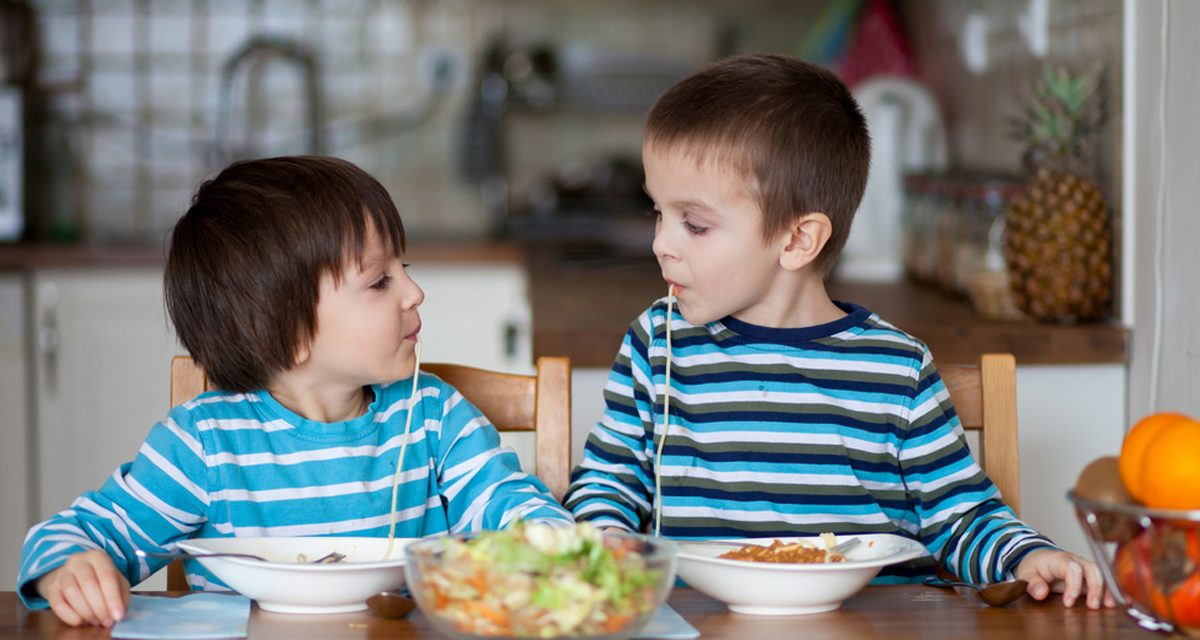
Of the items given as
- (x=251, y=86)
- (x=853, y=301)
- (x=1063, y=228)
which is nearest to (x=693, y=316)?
(x=1063, y=228)

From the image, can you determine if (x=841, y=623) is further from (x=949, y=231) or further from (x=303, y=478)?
(x=949, y=231)

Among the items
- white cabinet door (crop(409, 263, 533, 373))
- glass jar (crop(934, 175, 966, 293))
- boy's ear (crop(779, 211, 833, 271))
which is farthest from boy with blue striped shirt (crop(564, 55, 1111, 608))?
white cabinet door (crop(409, 263, 533, 373))

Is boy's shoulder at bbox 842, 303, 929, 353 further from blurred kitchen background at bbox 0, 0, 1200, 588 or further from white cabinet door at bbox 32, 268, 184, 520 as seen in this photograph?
white cabinet door at bbox 32, 268, 184, 520

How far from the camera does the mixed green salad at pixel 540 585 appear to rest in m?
0.78

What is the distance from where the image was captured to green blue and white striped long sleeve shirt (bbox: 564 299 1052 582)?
128 centimetres

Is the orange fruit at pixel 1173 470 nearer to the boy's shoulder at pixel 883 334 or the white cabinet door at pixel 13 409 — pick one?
the boy's shoulder at pixel 883 334

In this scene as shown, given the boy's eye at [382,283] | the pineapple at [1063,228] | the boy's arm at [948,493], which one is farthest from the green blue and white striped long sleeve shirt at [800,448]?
the pineapple at [1063,228]

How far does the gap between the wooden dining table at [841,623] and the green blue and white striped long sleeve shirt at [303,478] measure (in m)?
0.17

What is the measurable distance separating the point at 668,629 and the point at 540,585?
0.57ft

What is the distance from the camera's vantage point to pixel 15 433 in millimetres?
2988

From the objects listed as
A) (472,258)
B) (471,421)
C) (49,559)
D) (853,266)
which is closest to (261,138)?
(472,258)

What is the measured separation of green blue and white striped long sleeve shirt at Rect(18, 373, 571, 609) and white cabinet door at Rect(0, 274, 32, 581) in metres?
1.94

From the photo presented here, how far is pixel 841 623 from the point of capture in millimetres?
946

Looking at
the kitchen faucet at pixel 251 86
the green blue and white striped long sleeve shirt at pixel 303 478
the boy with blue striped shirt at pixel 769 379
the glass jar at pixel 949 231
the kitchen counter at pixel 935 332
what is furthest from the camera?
the kitchen faucet at pixel 251 86
